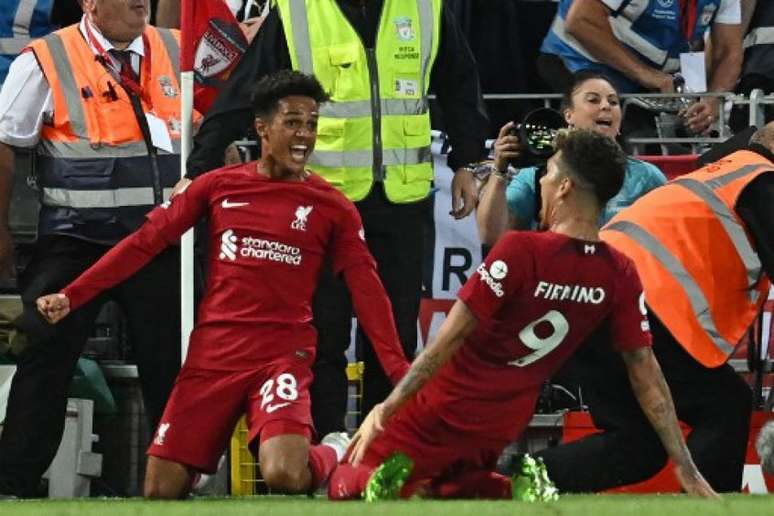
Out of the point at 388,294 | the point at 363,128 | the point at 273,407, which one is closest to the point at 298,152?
the point at 363,128

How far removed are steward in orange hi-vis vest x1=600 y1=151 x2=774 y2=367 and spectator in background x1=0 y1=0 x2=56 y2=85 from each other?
3.59m

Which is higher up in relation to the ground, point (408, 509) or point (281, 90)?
point (281, 90)

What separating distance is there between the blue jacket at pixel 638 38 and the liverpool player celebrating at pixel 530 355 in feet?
9.36

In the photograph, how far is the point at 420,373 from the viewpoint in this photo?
7.68 metres

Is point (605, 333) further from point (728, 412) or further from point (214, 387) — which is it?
point (214, 387)

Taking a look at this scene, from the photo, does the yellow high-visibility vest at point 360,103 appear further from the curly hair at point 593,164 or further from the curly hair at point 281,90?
the curly hair at point 593,164

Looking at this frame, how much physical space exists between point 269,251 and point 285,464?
847 mm

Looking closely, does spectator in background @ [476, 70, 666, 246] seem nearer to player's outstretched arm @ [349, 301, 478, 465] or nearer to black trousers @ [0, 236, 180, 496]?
black trousers @ [0, 236, 180, 496]

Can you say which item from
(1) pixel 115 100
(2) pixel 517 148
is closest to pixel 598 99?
(2) pixel 517 148

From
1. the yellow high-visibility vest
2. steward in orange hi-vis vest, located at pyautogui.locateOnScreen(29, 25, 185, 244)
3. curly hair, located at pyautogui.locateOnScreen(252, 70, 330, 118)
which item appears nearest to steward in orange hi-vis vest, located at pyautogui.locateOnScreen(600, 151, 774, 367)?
the yellow high-visibility vest

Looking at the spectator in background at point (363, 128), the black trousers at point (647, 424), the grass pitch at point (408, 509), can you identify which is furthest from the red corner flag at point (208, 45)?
the grass pitch at point (408, 509)

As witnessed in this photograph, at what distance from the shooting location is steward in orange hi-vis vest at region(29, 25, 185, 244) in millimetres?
9844

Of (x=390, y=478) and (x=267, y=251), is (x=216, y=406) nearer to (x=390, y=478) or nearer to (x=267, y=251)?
(x=267, y=251)

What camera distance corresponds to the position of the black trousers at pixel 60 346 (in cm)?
955
